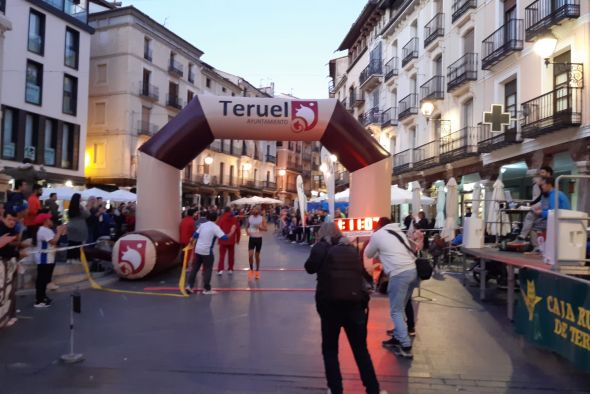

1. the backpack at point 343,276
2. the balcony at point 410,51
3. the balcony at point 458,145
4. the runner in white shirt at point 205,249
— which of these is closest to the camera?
the backpack at point 343,276

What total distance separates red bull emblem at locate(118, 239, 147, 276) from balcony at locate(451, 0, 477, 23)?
1708 cm

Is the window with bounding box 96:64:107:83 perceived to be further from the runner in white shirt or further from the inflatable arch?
the runner in white shirt

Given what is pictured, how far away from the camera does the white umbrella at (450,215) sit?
43.8 ft

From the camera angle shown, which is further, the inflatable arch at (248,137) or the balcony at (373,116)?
the balcony at (373,116)

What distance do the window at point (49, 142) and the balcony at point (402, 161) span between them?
18962mm

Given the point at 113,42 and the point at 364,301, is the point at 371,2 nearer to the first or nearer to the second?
the point at 113,42

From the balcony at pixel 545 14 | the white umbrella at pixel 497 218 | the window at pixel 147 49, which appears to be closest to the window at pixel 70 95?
the window at pixel 147 49

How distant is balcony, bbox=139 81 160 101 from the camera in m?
38.7

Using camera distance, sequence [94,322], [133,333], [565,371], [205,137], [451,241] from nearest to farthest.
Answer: [565,371] < [133,333] < [94,322] < [205,137] < [451,241]

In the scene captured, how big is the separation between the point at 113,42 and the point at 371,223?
32.3 m

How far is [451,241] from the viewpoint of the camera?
45.3 ft

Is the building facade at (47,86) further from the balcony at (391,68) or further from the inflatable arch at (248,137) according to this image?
the balcony at (391,68)

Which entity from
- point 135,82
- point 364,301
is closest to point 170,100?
A: point 135,82

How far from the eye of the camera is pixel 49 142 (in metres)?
29.9
